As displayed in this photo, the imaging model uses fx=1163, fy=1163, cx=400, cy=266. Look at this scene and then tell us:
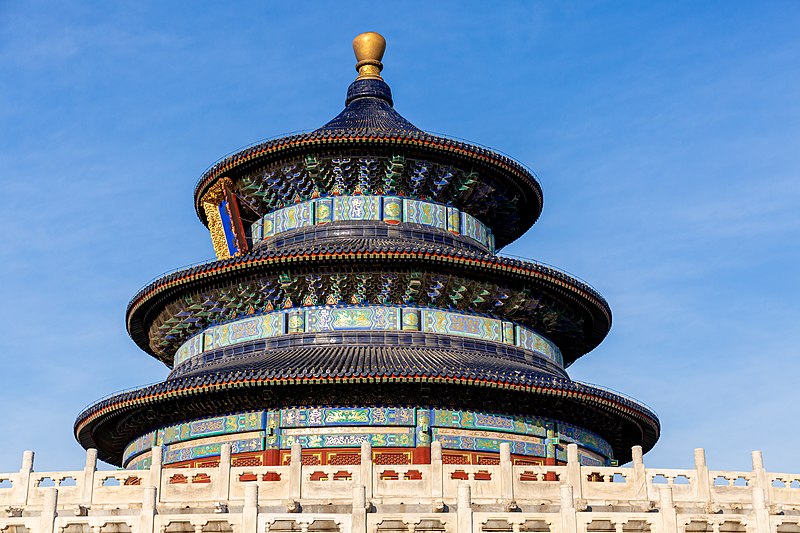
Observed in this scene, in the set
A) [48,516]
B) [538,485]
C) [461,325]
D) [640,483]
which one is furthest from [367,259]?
[48,516]

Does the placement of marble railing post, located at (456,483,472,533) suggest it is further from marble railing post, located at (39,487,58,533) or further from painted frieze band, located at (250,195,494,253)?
painted frieze band, located at (250,195,494,253)

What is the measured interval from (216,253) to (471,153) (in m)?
8.28

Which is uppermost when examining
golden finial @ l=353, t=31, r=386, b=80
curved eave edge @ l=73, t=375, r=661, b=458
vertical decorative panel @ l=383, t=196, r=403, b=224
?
golden finial @ l=353, t=31, r=386, b=80

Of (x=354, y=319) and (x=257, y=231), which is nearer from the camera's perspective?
(x=354, y=319)

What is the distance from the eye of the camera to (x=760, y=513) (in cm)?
1805

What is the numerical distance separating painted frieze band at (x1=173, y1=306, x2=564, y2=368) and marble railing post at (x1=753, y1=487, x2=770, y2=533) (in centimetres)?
1266

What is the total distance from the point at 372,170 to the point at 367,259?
460 cm

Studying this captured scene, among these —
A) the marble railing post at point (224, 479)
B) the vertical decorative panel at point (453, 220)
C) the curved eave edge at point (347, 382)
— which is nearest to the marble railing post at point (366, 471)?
the marble railing post at point (224, 479)

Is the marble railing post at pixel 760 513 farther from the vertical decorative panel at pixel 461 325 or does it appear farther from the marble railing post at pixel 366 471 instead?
the vertical decorative panel at pixel 461 325

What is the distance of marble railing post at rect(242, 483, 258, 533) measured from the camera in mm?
16984

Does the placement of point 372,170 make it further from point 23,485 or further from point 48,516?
point 48,516

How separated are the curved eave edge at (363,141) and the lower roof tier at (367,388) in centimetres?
626

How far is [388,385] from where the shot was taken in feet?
88.0

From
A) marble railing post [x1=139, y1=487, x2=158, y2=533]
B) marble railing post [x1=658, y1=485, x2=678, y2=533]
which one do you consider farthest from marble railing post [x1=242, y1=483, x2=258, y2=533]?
marble railing post [x1=658, y1=485, x2=678, y2=533]
